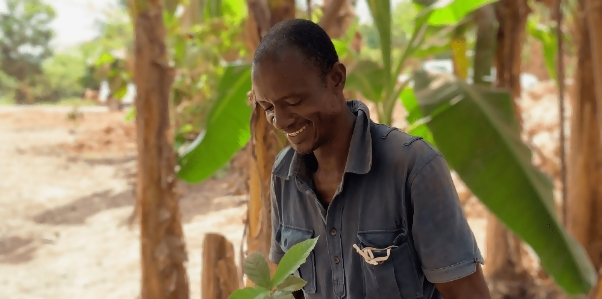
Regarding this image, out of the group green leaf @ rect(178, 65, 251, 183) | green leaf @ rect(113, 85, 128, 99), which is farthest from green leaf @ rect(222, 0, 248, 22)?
green leaf @ rect(178, 65, 251, 183)

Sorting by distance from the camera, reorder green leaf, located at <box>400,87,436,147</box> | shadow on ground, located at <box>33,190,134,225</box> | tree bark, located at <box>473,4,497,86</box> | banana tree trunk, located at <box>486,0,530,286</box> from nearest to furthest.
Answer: green leaf, located at <box>400,87,436,147</box> → tree bark, located at <box>473,4,497,86</box> → banana tree trunk, located at <box>486,0,530,286</box> → shadow on ground, located at <box>33,190,134,225</box>

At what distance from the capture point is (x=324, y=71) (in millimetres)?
594

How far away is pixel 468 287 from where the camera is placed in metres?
0.59

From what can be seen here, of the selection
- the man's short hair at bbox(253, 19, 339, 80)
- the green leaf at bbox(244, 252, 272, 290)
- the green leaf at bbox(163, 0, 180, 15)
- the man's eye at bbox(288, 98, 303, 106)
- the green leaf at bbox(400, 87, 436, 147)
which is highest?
the green leaf at bbox(163, 0, 180, 15)

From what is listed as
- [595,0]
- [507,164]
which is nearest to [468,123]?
[507,164]

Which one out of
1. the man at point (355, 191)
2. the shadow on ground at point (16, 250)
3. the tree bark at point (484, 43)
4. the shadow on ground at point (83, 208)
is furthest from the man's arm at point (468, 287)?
the shadow on ground at point (83, 208)

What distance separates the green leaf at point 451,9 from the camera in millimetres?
1306

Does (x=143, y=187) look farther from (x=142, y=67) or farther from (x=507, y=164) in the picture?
(x=507, y=164)

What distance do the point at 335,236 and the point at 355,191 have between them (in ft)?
0.24

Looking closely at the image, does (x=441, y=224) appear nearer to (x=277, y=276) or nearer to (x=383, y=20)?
(x=277, y=276)

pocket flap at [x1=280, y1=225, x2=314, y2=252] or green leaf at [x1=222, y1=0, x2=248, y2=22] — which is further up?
green leaf at [x1=222, y1=0, x2=248, y2=22]

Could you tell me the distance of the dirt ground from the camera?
3.15 m

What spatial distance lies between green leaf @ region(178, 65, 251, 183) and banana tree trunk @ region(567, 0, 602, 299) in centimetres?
142

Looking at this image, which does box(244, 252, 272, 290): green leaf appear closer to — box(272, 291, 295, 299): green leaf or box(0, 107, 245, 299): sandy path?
box(272, 291, 295, 299): green leaf
